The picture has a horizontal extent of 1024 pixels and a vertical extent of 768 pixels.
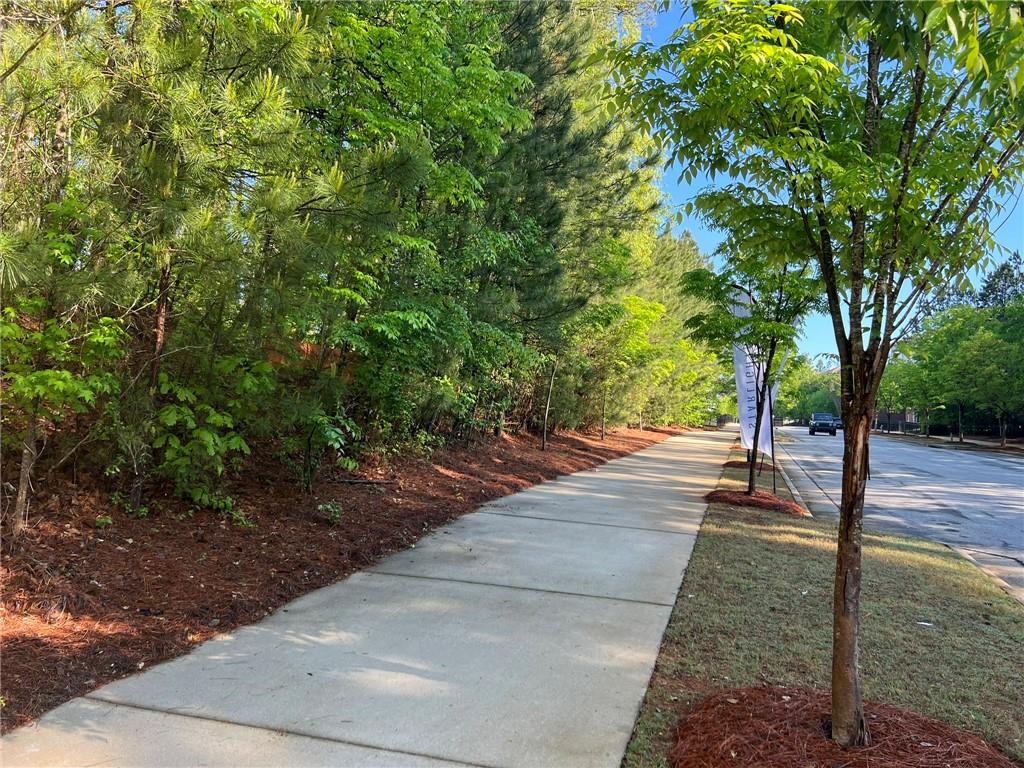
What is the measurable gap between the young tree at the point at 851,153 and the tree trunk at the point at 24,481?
4473 millimetres

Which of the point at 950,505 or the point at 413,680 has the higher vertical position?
the point at 413,680

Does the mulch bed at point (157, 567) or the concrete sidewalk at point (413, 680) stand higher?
the mulch bed at point (157, 567)

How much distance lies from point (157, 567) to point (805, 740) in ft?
14.3

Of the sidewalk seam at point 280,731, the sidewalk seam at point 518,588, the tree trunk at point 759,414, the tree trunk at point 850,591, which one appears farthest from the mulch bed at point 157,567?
the tree trunk at point 759,414

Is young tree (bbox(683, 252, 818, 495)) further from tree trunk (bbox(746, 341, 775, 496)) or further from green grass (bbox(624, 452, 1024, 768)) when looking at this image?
green grass (bbox(624, 452, 1024, 768))

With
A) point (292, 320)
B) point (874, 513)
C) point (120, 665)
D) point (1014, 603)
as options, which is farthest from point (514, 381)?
point (120, 665)

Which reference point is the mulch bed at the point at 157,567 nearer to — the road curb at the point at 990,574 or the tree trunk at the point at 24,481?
the tree trunk at the point at 24,481

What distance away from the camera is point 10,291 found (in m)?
4.04

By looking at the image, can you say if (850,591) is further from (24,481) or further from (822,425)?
(822,425)

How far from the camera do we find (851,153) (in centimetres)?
278

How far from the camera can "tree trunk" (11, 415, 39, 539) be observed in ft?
14.3

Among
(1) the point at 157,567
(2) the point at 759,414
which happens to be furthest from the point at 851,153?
(2) the point at 759,414

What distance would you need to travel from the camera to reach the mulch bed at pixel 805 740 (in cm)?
260

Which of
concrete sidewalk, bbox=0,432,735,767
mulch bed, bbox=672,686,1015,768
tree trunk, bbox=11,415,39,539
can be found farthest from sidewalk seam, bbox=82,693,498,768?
tree trunk, bbox=11,415,39,539
